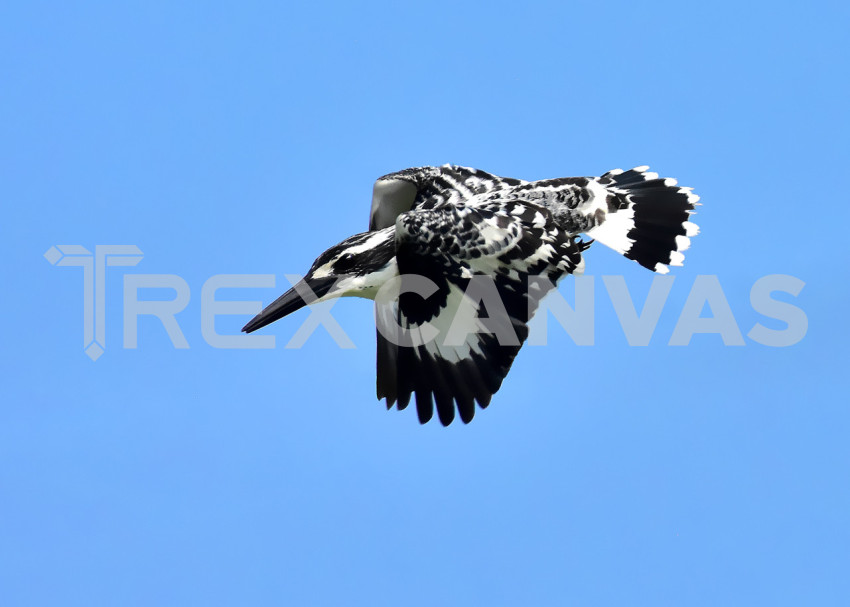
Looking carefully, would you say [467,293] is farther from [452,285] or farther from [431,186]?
[431,186]

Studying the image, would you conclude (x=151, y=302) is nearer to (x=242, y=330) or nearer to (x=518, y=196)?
(x=242, y=330)

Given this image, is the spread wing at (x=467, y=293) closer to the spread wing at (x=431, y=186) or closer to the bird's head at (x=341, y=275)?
the bird's head at (x=341, y=275)

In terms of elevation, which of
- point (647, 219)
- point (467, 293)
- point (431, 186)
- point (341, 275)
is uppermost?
point (431, 186)

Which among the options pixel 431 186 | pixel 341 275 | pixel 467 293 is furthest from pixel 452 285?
pixel 431 186

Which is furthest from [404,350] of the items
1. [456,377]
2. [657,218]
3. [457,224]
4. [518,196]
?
Result: [657,218]

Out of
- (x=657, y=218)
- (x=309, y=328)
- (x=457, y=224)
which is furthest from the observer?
(x=657, y=218)

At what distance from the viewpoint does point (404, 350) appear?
4391mm

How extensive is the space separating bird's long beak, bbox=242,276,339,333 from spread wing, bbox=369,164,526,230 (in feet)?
2.83

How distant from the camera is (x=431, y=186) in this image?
506 cm

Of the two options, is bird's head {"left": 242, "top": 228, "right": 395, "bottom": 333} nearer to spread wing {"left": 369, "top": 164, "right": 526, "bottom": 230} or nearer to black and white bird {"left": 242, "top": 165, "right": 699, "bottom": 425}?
black and white bird {"left": 242, "top": 165, "right": 699, "bottom": 425}

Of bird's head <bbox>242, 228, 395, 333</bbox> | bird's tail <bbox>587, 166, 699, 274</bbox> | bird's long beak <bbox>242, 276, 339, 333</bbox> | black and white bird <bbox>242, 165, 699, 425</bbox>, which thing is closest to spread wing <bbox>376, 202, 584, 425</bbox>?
black and white bird <bbox>242, 165, 699, 425</bbox>

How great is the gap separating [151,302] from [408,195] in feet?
4.58

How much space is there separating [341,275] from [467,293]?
566 mm

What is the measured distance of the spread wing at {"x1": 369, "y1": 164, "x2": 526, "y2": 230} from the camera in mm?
4957
